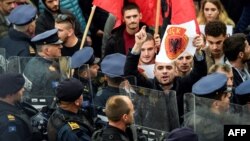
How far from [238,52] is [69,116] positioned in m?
2.64

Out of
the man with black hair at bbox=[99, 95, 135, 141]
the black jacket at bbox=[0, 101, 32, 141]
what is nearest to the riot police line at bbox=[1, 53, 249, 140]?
the man with black hair at bbox=[99, 95, 135, 141]

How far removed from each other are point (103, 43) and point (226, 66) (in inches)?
134

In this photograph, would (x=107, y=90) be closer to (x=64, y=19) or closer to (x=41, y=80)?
(x=41, y=80)

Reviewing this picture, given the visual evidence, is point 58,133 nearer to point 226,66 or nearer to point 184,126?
point 184,126

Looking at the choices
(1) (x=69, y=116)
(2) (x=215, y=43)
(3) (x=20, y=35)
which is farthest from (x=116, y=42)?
(1) (x=69, y=116)

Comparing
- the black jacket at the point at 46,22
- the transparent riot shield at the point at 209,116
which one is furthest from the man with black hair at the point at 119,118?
the black jacket at the point at 46,22

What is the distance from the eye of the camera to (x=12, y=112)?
10.4 m

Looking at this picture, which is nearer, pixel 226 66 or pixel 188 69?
pixel 226 66

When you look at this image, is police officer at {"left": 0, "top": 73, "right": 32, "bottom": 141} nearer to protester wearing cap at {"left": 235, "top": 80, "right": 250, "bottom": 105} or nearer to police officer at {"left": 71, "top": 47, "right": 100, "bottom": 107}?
police officer at {"left": 71, "top": 47, "right": 100, "bottom": 107}

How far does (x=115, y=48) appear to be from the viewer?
13.5 meters

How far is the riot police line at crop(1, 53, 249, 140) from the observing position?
999 centimetres

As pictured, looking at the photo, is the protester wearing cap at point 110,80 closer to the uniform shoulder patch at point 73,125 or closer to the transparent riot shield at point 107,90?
the transparent riot shield at point 107,90

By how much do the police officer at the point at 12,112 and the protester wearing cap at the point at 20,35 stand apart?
6.85 feet

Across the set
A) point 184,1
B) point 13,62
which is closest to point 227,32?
point 184,1
